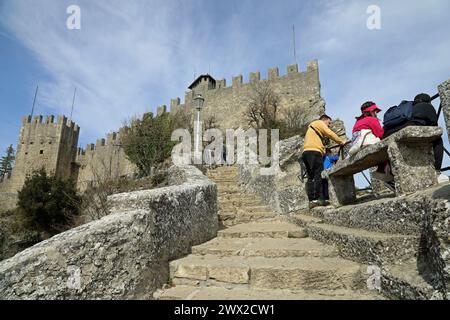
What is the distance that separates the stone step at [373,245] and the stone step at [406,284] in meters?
0.07

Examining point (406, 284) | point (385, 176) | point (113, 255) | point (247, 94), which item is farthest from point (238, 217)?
point (247, 94)

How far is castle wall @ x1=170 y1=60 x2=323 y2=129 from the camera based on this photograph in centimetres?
2114

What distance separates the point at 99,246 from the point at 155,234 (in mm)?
619

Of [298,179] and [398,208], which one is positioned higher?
[298,179]

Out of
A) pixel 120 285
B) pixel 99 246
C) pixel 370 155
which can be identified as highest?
pixel 370 155

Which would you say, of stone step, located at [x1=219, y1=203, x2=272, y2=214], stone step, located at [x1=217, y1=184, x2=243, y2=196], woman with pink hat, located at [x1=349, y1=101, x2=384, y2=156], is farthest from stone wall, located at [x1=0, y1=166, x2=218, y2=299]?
stone step, located at [x1=217, y1=184, x2=243, y2=196]

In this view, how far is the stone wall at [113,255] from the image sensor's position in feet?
5.49

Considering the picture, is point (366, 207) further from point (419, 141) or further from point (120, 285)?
point (120, 285)

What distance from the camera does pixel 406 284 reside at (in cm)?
172

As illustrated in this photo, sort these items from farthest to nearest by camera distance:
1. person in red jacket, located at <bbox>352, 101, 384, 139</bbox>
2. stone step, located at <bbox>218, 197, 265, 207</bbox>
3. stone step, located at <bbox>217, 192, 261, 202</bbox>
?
1. stone step, located at <bbox>217, 192, 261, 202</bbox>
2. stone step, located at <bbox>218, 197, 265, 207</bbox>
3. person in red jacket, located at <bbox>352, 101, 384, 139</bbox>

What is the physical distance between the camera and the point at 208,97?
2630cm

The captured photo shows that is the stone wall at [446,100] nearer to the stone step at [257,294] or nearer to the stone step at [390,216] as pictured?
the stone step at [390,216]

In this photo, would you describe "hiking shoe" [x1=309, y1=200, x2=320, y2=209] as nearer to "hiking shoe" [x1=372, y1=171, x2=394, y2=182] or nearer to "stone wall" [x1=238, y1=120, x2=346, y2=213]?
"stone wall" [x1=238, y1=120, x2=346, y2=213]

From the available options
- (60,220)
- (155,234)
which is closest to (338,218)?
(155,234)
